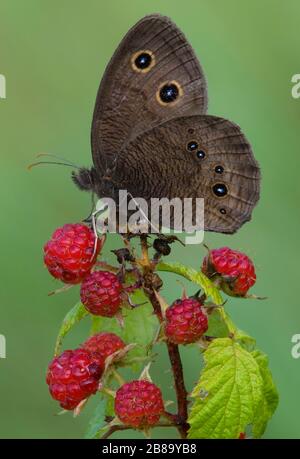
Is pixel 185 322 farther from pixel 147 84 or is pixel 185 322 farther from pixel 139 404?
pixel 147 84

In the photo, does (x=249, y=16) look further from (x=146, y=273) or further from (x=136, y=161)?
(x=146, y=273)

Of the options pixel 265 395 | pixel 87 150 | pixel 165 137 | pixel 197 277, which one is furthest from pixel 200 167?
pixel 87 150

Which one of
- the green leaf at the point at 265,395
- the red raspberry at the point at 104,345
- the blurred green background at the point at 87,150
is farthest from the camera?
the blurred green background at the point at 87,150

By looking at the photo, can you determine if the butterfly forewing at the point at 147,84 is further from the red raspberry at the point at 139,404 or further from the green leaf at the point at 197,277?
the red raspberry at the point at 139,404

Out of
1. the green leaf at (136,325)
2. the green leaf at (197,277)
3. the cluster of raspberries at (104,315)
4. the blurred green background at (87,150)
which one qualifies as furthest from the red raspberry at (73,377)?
the blurred green background at (87,150)

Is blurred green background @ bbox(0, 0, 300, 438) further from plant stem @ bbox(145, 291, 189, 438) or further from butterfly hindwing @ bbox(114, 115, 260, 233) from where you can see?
plant stem @ bbox(145, 291, 189, 438)
